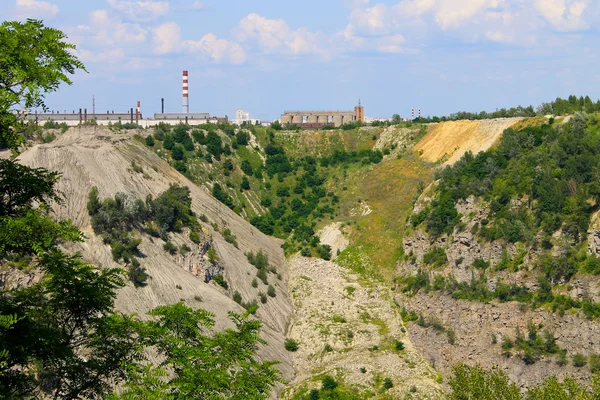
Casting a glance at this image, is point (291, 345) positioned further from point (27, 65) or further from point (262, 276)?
point (27, 65)

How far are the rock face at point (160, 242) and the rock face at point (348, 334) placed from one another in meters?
1.89

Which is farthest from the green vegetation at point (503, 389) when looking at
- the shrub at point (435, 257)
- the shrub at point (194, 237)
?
the shrub at point (194, 237)

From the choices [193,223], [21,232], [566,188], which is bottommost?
[193,223]

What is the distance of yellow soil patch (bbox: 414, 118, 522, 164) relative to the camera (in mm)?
97812

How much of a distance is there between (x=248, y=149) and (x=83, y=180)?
4512 centimetres

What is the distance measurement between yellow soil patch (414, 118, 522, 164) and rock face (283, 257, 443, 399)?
23.9 meters

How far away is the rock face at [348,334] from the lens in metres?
64.6

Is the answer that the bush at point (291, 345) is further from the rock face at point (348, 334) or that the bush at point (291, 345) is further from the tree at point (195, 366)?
the tree at point (195, 366)

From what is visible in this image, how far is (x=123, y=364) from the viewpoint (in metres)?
19.7

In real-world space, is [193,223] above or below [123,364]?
below

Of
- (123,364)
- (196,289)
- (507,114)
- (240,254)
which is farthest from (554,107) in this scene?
(123,364)

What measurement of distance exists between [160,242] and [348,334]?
19.8m

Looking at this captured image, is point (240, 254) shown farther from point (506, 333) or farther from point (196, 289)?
point (506, 333)

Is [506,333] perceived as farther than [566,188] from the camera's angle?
No
